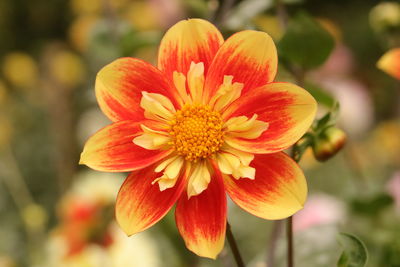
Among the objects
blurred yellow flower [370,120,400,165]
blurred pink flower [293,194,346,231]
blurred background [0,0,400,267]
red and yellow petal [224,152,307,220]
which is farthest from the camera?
blurred yellow flower [370,120,400,165]

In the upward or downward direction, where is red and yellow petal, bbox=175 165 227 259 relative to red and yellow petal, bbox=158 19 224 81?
downward

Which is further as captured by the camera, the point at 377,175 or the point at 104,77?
the point at 377,175

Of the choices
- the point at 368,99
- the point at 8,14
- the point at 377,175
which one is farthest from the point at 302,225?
the point at 8,14

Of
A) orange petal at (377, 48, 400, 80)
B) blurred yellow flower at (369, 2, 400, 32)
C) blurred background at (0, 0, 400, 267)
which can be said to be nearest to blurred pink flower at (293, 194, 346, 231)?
blurred background at (0, 0, 400, 267)

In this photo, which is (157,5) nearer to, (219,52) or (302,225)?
(302,225)

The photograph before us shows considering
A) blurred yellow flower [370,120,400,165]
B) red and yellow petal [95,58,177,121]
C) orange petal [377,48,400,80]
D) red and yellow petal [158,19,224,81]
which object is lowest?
blurred yellow flower [370,120,400,165]

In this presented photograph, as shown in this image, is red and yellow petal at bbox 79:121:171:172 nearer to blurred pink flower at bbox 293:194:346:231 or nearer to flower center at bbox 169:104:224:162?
flower center at bbox 169:104:224:162

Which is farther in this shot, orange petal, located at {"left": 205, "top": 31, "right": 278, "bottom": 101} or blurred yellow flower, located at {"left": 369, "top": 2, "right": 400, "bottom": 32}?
blurred yellow flower, located at {"left": 369, "top": 2, "right": 400, "bottom": 32}

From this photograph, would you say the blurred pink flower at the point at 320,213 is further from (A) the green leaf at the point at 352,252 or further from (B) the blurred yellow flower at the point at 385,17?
(A) the green leaf at the point at 352,252
